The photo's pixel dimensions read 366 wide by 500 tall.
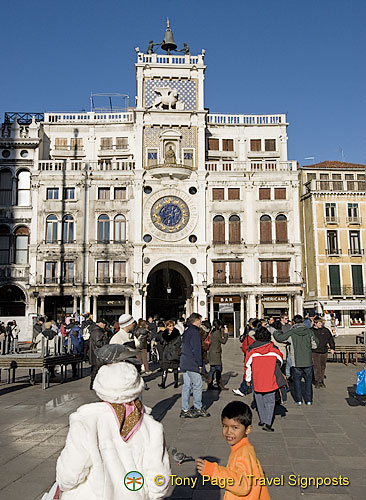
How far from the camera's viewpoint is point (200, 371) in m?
9.51

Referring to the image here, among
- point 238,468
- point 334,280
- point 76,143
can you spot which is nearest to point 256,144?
point 334,280

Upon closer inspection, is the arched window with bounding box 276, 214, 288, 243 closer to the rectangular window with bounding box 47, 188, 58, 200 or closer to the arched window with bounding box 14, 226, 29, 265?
the rectangular window with bounding box 47, 188, 58, 200

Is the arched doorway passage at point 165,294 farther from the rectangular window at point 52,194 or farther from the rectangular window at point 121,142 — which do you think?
the rectangular window at point 121,142

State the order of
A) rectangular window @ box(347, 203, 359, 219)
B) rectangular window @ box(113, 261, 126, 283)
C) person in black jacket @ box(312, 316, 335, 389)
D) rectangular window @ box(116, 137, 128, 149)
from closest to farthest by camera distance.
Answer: person in black jacket @ box(312, 316, 335, 389), rectangular window @ box(113, 261, 126, 283), rectangular window @ box(347, 203, 359, 219), rectangular window @ box(116, 137, 128, 149)

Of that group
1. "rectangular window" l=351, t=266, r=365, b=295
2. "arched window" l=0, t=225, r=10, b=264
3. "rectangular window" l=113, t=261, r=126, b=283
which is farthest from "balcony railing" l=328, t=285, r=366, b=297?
"arched window" l=0, t=225, r=10, b=264

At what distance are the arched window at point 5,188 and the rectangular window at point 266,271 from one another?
65.5 feet

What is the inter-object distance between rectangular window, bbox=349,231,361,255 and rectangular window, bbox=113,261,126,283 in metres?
17.3

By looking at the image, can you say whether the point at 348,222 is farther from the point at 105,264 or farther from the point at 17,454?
the point at 17,454

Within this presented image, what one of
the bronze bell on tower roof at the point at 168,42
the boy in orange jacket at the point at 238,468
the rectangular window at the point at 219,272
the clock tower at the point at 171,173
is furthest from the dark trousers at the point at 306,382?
the bronze bell on tower roof at the point at 168,42

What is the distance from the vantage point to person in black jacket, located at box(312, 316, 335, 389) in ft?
41.4

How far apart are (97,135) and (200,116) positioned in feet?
29.4

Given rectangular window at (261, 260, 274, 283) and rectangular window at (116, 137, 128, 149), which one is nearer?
rectangular window at (261, 260, 274, 283)

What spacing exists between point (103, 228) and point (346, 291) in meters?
19.0

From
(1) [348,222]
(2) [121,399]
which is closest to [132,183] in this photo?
(1) [348,222]
